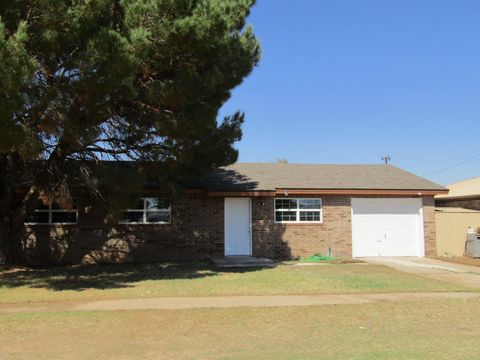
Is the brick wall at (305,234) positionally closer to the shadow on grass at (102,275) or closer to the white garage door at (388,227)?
the white garage door at (388,227)

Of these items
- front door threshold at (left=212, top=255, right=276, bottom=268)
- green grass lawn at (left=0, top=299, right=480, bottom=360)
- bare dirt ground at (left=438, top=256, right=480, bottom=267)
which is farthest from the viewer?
bare dirt ground at (left=438, top=256, right=480, bottom=267)

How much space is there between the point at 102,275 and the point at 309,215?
843 cm

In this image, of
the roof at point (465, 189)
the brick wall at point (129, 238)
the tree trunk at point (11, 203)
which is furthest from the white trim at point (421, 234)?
the tree trunk at point (11, 203)

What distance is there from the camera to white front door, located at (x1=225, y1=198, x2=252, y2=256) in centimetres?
1941

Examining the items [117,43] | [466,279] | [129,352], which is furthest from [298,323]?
[466,279]

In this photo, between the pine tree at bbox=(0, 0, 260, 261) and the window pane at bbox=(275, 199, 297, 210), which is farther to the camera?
the window pane at bbox=(275, 199, 297, 210)

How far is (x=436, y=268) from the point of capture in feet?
55.0

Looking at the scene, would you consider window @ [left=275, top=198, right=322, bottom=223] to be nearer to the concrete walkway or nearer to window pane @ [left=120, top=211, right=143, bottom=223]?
window pane @ [left=120, top=211, right=143, bottom=223]

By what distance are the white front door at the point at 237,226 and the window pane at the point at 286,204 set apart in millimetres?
1144

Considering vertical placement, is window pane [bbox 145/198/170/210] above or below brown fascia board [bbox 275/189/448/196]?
below

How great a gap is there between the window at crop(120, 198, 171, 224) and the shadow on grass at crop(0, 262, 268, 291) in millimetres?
1787

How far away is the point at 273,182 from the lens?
66.7 feet

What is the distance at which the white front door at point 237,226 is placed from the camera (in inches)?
764

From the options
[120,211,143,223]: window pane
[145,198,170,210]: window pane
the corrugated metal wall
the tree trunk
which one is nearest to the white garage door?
the corrugated metal wall
